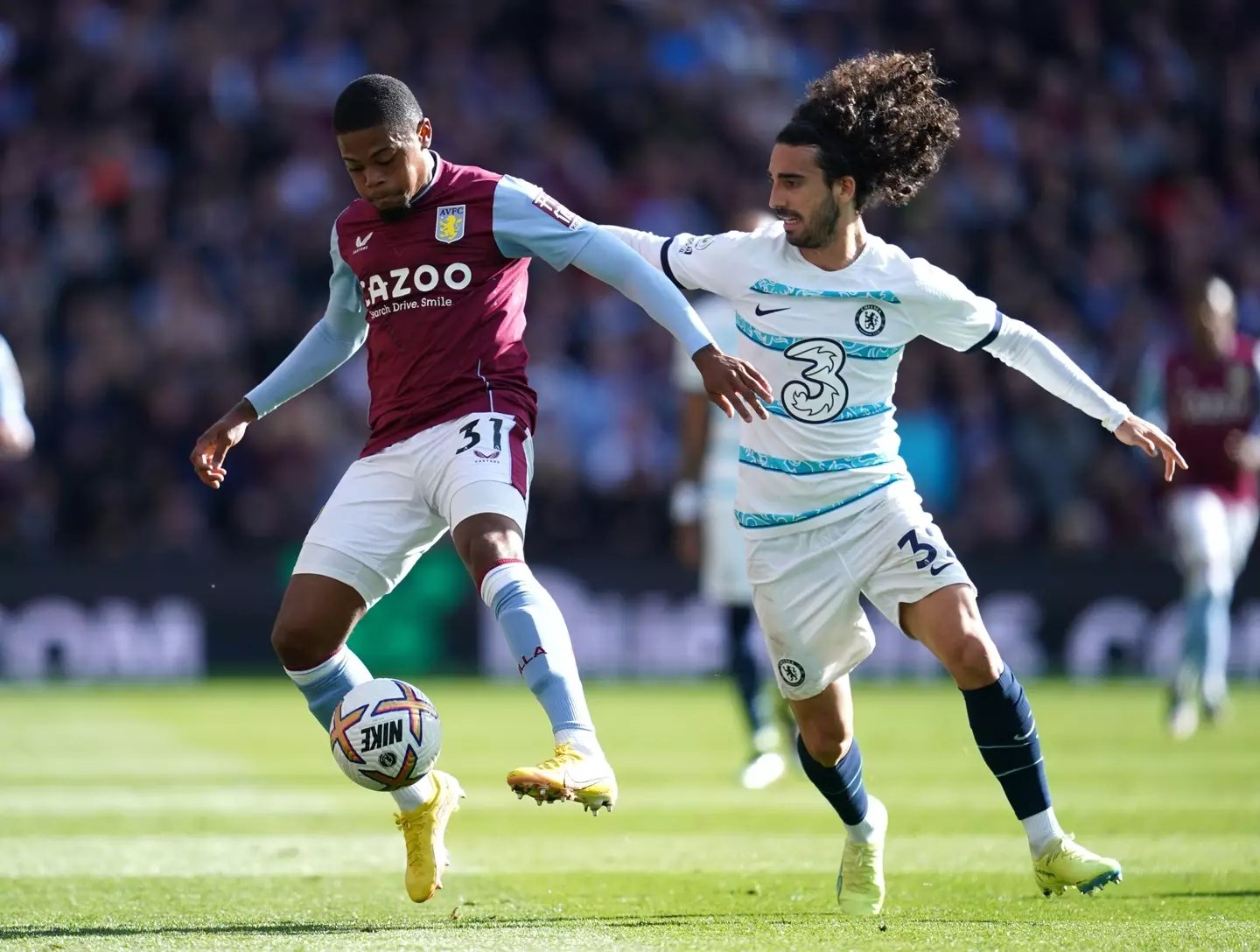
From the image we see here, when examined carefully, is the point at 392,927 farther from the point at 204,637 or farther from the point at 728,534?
the point at 204,637

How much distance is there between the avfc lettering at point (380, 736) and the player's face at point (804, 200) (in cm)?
198

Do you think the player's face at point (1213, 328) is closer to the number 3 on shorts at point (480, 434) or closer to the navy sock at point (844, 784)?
the navy sock at point (844, 784)

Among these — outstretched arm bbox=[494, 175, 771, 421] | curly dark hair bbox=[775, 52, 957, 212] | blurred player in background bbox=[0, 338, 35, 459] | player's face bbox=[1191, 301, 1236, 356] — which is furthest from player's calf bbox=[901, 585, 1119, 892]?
player's face bbox=[1191, 301, 1236, 356]

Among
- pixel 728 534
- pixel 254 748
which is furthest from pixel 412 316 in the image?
pixel 254 748

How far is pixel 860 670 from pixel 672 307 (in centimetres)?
1102

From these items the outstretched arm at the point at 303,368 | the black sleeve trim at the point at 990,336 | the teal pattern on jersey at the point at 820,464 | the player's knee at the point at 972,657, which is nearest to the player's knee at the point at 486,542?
the teal pattern on jersey at the point at 820,464

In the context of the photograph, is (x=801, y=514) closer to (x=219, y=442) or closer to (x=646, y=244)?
(x=646, y=244)

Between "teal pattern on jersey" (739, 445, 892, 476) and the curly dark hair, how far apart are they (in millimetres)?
841

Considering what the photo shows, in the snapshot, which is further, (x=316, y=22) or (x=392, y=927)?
(x=316, y=22)

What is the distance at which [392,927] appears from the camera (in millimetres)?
5473

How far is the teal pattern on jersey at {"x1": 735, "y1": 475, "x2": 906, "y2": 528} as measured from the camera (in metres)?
5.91

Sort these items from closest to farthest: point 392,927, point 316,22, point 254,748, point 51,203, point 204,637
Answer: point 392,927
point 254,748
point 204,637
point 51,203
point 316,22

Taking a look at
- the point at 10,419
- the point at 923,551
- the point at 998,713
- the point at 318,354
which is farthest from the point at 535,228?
the point at 10,419

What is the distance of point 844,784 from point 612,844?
1.80 m
